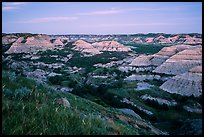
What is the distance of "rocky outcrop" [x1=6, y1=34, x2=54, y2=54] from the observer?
469ft

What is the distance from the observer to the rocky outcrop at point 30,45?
5625 inches

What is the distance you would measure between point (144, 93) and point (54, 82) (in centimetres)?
1945

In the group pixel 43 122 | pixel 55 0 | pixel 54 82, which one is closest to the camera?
pixel 43 122

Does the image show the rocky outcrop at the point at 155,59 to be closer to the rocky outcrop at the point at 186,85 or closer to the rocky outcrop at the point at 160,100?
the rocky outcrop at the point at 186,85

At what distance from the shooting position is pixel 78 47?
169375 millimetres

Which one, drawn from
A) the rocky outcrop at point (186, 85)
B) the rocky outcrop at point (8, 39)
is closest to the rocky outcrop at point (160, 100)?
the rocky outcrop at point (186, 85)

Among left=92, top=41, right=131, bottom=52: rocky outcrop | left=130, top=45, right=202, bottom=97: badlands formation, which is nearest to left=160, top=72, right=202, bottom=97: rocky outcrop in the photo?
left=130, top=45, right=202, bottom=97: badlands formation

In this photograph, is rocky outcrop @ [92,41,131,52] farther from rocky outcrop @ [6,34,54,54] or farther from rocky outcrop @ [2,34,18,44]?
rocky outcrop @ [2,34,18,44]

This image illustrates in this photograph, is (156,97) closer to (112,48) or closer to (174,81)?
(174,81)

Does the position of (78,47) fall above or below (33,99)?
below

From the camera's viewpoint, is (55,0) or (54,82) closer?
(55,0)

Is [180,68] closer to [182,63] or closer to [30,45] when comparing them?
[182,63]

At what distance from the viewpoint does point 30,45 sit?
153 meters

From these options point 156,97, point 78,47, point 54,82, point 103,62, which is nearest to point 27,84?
point 156,97
